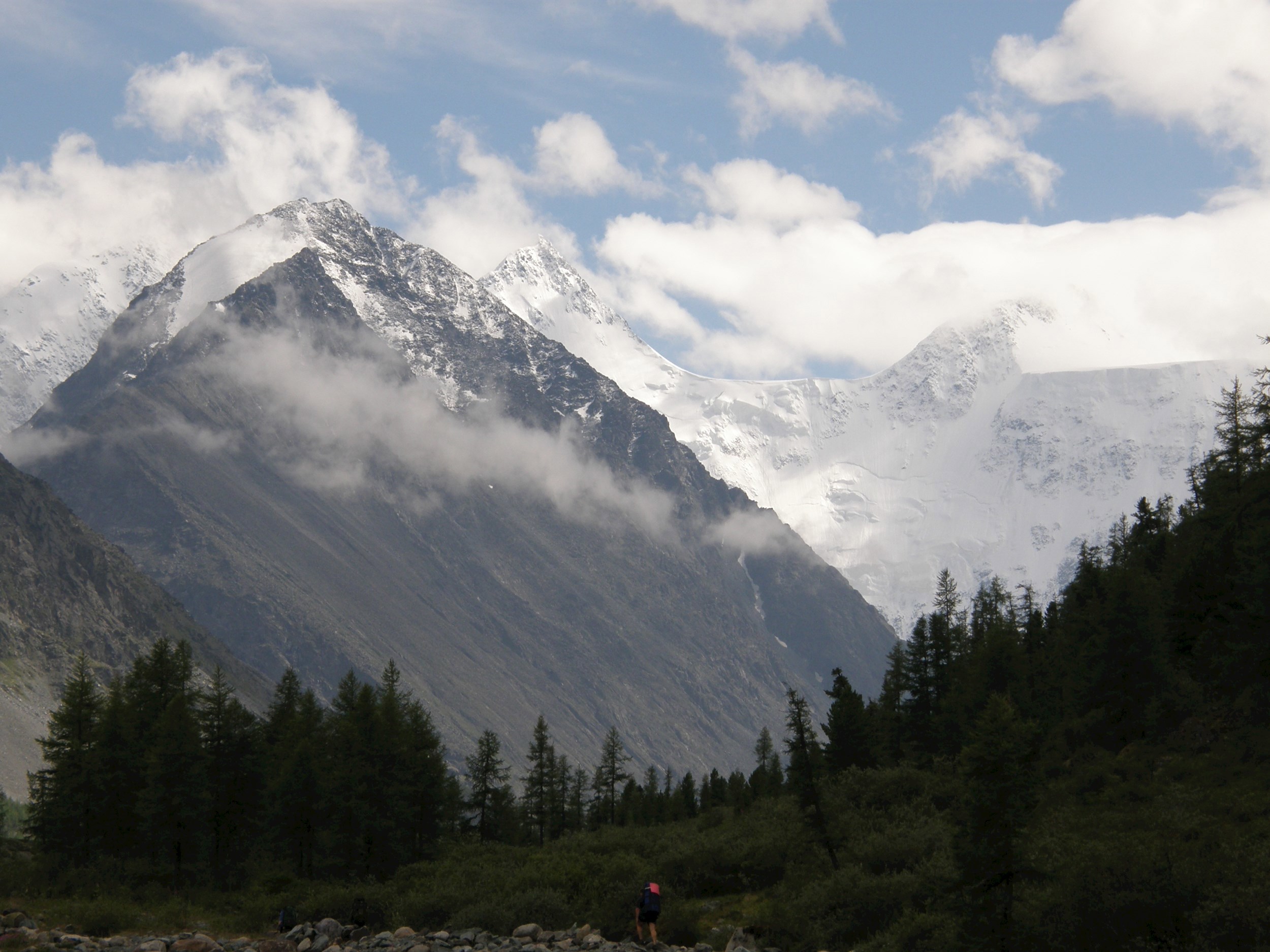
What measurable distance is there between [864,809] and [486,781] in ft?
139

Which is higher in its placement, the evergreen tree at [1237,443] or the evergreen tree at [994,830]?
the evergreen tree at [1237,443]

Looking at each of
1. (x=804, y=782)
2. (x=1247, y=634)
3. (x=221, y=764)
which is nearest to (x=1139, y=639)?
(x=1247, y=634)

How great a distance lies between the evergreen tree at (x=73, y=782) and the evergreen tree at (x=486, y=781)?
101 feet

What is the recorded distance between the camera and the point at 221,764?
6538cm

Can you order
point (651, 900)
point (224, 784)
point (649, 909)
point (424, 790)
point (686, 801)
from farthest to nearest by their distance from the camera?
point (686, 801)
point (424, 790)
point (224, 784)
point (651, 900)
point (649, 909)

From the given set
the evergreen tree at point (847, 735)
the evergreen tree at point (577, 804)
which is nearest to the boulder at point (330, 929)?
the evergreen tree at point (847, 735)

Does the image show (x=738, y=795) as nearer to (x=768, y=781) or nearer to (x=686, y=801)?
(x=768, y=781)

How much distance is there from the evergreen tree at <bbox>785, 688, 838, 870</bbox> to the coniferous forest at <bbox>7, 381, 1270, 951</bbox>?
0.17m

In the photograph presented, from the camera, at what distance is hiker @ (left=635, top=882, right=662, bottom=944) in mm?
39719

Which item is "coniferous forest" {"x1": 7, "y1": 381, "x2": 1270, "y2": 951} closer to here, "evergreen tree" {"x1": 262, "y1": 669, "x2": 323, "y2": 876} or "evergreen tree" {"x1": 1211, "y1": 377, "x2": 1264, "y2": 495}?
"evergreen tree" {"x1": 262, "y1": 669, "x2": 323, "y2": 876}

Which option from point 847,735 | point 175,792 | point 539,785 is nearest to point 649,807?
point 539,785

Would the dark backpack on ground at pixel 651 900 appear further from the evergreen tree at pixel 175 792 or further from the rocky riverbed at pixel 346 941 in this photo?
the evergreen tree at pixel 175 792

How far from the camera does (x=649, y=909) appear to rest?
3978cm

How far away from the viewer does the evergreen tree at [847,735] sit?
77250mm
